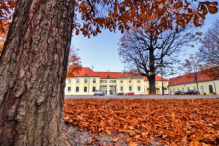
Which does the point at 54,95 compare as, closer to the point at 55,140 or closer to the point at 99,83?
the point at 55,140

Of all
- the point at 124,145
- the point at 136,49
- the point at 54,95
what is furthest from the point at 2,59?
the point at 136,49

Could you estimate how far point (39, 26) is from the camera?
111 centimetres

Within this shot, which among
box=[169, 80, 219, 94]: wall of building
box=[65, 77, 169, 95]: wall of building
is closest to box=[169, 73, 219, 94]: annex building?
box=[169, 80, 219, 94]: wall of building

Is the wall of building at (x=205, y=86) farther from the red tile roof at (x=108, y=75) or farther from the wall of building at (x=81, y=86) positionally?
the wall of building at (x=81, y=86)

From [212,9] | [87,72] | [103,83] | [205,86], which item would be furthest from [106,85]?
[212,9]

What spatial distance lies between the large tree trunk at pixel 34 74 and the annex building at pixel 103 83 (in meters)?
44.8

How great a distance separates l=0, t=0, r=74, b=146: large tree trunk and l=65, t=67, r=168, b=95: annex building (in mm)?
44785

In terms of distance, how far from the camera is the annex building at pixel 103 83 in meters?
46.8

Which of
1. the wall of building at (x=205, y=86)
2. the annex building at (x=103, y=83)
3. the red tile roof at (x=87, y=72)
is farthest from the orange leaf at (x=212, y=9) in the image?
the red tile roof at (x=87, y=72)

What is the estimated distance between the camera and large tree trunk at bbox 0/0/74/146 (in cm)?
96

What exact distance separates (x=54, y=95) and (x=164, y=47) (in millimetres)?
17988

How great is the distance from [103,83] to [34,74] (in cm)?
4965

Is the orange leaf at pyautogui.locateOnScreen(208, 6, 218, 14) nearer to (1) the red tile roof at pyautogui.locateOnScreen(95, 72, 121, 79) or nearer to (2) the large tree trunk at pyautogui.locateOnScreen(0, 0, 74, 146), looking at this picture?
(2) the large tree trunk at pyautogui.locateOnScreen(0, 0, 74, 146)

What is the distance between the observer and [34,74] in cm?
103
